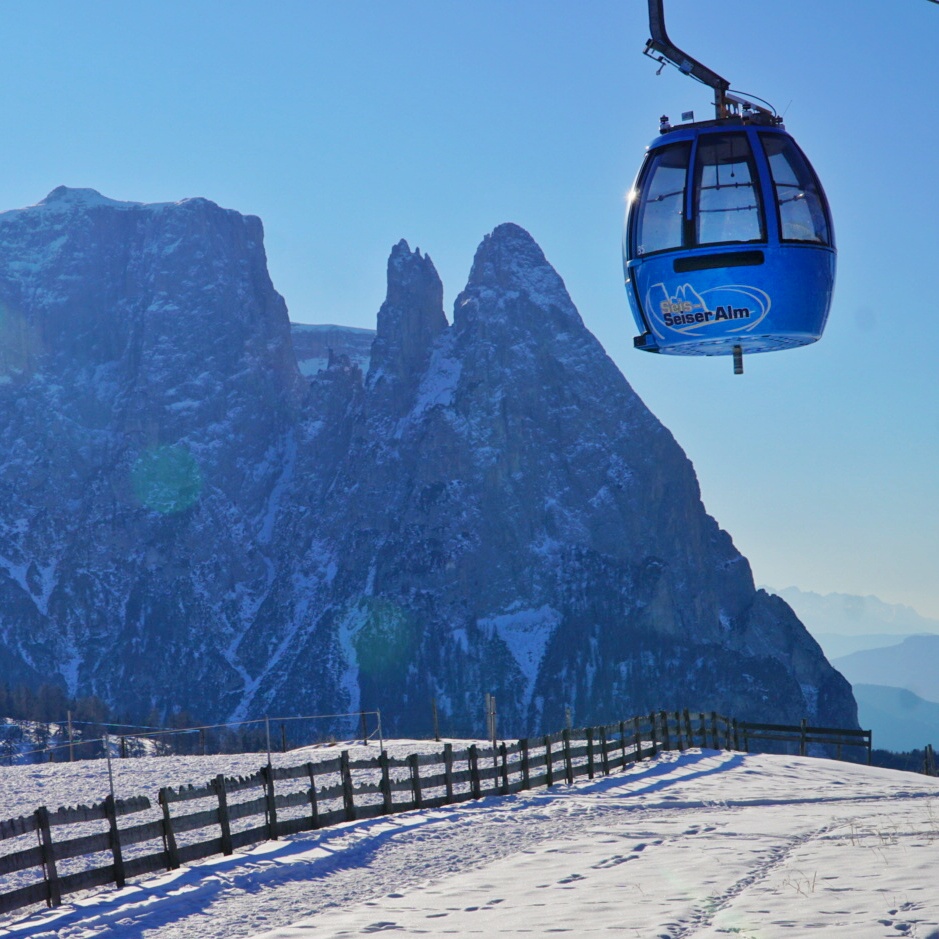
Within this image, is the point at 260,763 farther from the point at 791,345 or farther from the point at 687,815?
the point at 791,345

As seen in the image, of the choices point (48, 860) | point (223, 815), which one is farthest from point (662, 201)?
point (48, 860)

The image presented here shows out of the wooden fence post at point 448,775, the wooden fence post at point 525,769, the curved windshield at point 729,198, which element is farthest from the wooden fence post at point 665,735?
the curved windshield at point 729,198

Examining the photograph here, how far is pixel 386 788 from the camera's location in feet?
88.1

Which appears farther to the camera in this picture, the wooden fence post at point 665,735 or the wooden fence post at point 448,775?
the wooden fence post at point 665,735

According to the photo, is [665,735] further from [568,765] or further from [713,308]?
[713,308]

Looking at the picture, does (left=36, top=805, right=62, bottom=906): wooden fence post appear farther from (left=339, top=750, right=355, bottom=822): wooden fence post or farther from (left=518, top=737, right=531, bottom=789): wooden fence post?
(left=518, top=737, right=531, bottom=789): wooden fence post

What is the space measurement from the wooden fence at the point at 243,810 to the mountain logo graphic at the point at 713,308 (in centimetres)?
955

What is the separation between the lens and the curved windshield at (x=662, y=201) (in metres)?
21.6

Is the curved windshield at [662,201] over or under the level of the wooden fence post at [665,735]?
over

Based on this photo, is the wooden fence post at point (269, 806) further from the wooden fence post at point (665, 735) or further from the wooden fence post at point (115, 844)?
the wooden fence post at point (665, 735)

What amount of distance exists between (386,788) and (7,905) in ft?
34.5

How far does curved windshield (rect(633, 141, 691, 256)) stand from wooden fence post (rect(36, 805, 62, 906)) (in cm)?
1198

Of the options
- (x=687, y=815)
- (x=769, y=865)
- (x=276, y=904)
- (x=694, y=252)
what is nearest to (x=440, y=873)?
(x=276, y=904)

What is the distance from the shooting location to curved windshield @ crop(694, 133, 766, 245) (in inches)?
834
